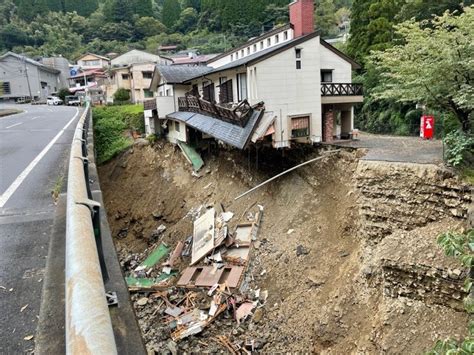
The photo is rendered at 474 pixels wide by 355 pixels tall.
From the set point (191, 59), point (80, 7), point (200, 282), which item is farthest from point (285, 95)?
point (80, 7)

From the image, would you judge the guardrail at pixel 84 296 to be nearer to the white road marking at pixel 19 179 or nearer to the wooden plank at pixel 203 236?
the white road marking at pixel 19 179

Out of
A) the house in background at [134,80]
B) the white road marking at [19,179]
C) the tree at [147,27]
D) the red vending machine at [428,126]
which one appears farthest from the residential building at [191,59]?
the white road marking at [19,179]

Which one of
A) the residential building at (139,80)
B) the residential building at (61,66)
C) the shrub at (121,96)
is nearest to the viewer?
the shrub at (121,96)

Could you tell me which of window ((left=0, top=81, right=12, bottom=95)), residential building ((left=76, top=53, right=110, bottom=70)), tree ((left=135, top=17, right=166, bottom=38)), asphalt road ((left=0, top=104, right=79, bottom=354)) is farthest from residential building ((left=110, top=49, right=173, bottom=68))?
asphalt road ((left=0, top=104, right=79, bottom=354))

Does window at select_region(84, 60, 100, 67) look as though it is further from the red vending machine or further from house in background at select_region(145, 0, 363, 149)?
the red vending machine

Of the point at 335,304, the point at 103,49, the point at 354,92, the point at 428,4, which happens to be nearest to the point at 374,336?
the point at 335,304

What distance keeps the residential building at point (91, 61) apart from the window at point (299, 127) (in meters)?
60.8

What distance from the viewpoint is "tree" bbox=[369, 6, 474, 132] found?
34.1 feet

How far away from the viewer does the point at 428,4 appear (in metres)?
21.6

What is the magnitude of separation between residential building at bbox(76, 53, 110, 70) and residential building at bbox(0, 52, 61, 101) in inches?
367

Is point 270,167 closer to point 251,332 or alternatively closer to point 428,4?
point 251,332

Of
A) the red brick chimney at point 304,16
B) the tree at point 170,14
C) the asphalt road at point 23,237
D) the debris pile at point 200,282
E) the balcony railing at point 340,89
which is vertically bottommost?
the debris pile at point 200,282

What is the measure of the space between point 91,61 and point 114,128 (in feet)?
163

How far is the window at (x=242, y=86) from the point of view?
15558mm
